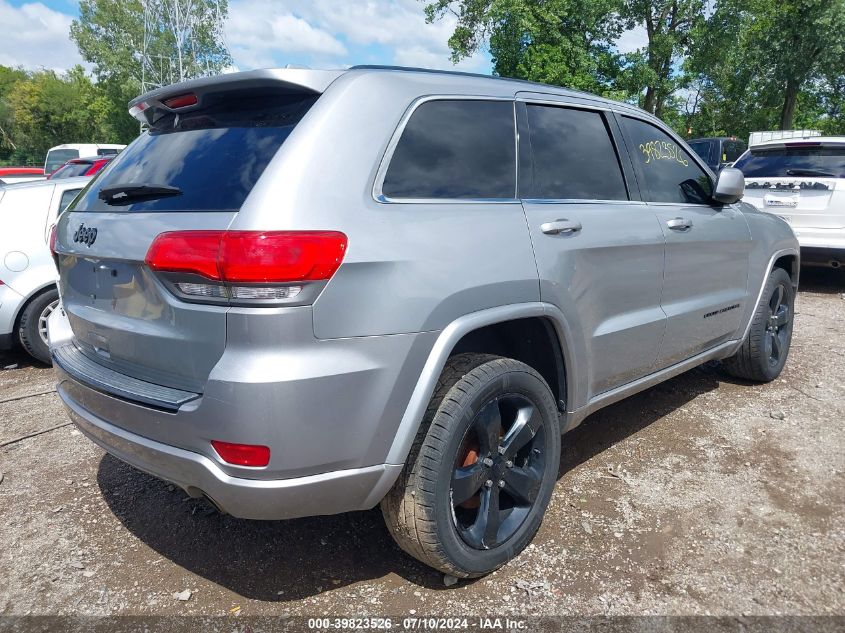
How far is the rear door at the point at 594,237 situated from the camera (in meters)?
2.61

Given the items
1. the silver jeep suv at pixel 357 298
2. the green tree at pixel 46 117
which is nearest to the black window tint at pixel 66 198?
the silver jeep suv at pixel 357 298

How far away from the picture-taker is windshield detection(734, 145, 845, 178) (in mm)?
7156

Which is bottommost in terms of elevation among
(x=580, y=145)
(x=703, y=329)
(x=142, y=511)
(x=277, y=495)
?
(x=142, y=511)

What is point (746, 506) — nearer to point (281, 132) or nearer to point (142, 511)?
point (281, 132)

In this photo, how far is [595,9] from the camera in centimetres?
1953

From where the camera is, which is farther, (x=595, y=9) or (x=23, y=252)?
(x=595, y=9)

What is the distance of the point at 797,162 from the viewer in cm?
→ 741

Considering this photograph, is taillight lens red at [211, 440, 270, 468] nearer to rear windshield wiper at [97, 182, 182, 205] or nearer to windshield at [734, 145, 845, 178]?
rear windshield wiper at [97, 182, 182, 205]

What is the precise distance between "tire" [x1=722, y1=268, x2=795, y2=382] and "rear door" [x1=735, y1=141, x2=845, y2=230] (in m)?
2.85

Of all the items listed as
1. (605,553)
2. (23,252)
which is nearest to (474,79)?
(605,553)

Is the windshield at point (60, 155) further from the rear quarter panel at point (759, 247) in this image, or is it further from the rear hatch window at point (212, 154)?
the rear quarter panel at point (759, 247)

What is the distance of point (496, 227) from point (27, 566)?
7.59 feet

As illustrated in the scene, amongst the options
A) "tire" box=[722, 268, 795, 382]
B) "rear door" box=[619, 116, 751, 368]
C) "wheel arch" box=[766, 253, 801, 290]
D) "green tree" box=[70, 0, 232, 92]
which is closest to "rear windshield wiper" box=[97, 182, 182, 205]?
"rear door" box=[619, 116, 751, 368]

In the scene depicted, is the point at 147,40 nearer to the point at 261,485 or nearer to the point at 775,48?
the point at 775,48
